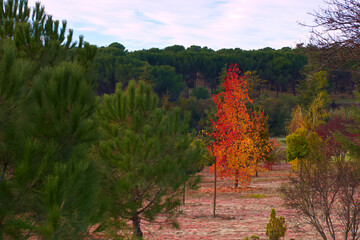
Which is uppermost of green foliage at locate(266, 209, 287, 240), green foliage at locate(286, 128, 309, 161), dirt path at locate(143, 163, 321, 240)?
green foliage at locate(286, 128, 309, 161)

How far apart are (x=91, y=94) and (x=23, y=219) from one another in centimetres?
150

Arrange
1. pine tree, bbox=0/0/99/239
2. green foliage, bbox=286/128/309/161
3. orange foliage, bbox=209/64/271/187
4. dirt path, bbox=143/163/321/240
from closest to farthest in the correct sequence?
1. pine tree, bbox=0/0/99/239
2. dirt path, bbox=143/163/321/240
3. orange foliage, bbox=209/64/271/187
4. green foliage, bbox=286/128/309/161

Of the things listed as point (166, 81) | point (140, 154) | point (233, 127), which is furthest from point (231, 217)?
point (166, 81)

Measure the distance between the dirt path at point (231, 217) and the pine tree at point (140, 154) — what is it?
90cm

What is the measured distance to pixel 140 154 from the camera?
7.61 meters

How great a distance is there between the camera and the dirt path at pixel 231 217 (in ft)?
36.8

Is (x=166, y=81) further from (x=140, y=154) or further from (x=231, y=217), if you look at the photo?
(x=140, y=154)

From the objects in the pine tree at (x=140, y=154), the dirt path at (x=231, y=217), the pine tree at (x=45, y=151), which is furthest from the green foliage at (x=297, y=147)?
the pine tree at (x=45, y=151)

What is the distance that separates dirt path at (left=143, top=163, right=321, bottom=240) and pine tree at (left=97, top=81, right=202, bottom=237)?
905 mm

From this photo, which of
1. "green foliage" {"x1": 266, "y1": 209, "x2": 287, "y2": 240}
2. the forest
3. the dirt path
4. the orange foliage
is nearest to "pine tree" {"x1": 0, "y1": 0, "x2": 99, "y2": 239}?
A: the forest

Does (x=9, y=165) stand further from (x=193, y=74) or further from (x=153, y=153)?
(x=193, y=74)

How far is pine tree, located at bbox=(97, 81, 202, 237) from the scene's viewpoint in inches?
Answer: 301

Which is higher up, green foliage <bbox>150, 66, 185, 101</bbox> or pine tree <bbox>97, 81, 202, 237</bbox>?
green foliage <bbox>150, 66, 185, 101</bbox>

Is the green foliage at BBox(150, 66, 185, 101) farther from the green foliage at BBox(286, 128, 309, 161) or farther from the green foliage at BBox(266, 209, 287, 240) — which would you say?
the green foliage at BBox(266, 209, 287, 240)
